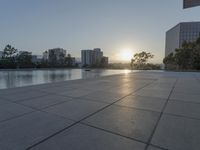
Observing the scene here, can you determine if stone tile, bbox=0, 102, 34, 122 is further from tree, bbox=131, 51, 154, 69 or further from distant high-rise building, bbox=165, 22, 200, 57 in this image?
distant high-rise building, bbox=165, 22, 200, 57

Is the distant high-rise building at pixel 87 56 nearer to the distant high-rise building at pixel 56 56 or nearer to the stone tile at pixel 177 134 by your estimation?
the distant high-rise building at pixel 56 56

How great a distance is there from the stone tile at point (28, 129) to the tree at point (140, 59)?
38795 millimetres

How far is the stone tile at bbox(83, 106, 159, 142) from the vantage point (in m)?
1.67

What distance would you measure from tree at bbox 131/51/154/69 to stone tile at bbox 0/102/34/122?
3849 centimetres

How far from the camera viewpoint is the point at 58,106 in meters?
2.72

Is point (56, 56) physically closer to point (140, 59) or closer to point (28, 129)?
point (140, 59)

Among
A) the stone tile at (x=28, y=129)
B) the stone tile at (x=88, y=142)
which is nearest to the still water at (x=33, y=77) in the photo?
the stone tile at (x=28, y=129)

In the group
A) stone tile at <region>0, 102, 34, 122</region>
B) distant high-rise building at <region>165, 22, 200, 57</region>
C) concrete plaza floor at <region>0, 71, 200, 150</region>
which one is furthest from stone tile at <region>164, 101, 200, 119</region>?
distant high-rise building at <region>165, 22, 200, 57</region>

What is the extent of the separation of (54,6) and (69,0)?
64.7 inches

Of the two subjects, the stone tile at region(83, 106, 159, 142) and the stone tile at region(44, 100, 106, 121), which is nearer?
the stone tile at region(83, 106, 159, 142)

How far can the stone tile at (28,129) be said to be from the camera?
4.70 feet

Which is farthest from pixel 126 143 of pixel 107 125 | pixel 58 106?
pixel 58 106

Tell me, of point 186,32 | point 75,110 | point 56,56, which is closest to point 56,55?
point 56,56

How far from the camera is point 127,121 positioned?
200 cm
